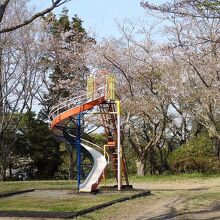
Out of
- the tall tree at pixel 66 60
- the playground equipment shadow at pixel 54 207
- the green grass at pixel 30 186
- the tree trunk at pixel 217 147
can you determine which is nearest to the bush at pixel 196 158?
the tree trunk at pixel 217 147

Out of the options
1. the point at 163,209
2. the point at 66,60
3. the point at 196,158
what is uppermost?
the point at 66,60

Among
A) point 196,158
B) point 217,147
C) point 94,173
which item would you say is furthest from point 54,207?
point 217,147

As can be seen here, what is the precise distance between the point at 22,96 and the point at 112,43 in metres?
7.29

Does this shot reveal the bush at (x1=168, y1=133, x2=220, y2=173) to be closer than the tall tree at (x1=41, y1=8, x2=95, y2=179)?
Yes

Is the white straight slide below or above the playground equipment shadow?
above

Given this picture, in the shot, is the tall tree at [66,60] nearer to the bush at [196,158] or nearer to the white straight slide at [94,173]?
the bush at [196,158]

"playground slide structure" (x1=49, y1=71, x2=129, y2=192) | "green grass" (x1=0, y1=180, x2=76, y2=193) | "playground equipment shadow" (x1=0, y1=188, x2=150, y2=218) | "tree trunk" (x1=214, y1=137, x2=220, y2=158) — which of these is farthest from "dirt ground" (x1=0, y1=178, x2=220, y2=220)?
"tree trunk" (x1=214, y1=137, x2=220, y2=158)

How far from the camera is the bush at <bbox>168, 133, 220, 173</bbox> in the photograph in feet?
87.8

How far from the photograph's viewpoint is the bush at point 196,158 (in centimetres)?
2677

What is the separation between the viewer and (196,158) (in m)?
27.3

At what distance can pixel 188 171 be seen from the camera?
1077 inches

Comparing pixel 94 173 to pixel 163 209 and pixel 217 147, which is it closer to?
pixel 163 209

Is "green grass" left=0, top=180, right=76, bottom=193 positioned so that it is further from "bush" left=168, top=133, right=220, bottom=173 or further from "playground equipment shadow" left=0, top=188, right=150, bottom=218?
"bush" left=168, top=133, right=220, bottom=173

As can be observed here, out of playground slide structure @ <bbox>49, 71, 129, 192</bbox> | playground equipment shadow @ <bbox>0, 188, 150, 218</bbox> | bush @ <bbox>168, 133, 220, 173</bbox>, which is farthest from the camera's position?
bush @ <bbox>168, 133, 220, 173</bbox>
